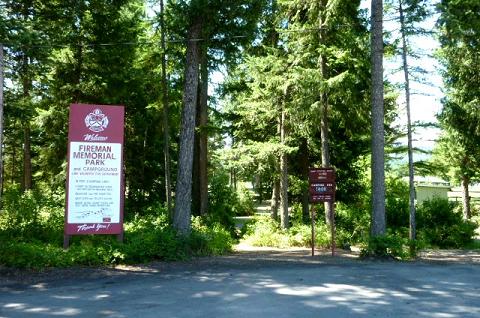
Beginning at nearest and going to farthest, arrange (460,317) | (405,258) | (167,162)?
(460,317), (405,258), (167,162)

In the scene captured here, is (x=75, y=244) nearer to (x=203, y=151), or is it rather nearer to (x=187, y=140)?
(x=187, y=140)

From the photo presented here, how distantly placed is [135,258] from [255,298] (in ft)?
14.1

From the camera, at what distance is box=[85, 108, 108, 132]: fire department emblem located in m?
11.4

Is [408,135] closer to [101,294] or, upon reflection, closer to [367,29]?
[367,29]

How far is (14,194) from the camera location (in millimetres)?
14984

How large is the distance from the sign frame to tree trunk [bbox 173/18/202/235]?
6.11 feet

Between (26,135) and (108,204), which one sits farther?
(26,135)

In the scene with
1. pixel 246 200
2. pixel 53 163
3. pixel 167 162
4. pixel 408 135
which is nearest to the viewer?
pixel 408 135

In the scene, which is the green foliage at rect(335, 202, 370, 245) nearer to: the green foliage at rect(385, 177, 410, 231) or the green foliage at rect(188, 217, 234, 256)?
the green foliage at rect(385, 177, 410, 231)

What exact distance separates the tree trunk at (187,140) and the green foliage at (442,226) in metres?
13.2

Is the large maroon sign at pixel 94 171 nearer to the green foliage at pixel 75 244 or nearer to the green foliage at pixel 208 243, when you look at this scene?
the green foliage at pixel 75 244

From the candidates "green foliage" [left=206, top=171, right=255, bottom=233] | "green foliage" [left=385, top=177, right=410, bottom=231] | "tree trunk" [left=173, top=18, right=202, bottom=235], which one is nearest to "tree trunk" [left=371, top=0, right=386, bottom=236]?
"tree trunk" [left=173, top=18, right=202, bottom=235]

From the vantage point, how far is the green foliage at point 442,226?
22.0 metres

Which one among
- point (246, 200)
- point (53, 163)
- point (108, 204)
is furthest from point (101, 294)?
point (246, 200)
